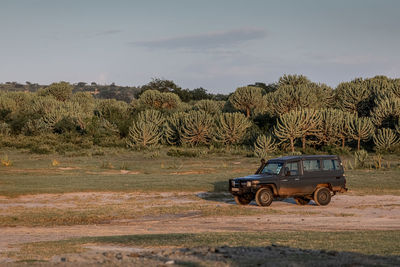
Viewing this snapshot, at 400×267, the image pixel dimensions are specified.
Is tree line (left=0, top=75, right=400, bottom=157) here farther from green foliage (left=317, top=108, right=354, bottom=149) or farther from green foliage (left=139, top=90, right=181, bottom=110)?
green foliage (left=139, top=90, right=181, bottom=110)

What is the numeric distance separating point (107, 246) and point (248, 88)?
171 feet

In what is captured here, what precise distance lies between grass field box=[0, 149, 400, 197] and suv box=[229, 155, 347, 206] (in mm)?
3925

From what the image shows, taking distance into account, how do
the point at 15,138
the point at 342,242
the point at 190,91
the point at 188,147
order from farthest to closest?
the point at 190,91
the point at 15,138
the point at 188,147
the point at 342,242

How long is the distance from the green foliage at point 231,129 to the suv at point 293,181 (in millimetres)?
28759

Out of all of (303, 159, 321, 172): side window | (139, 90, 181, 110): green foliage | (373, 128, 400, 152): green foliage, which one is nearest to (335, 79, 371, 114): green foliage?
(373, 128, 400, 152): green foliage

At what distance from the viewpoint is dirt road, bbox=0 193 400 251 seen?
16062 millimetres

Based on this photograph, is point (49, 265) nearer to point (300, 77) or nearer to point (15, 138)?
point (15, 138)

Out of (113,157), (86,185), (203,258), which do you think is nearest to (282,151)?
(113,157)

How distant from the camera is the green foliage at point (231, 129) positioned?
169ft

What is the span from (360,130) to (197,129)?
14.2 metres

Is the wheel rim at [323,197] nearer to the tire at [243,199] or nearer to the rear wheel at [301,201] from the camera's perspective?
the rear wheel at [301,201]

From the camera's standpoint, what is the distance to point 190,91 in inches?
4200

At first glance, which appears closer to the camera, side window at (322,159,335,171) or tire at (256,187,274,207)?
tire at (256,187,274,207)

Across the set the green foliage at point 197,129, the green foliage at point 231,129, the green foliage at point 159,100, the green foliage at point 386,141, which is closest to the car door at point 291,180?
the green foliage at point 386,141
